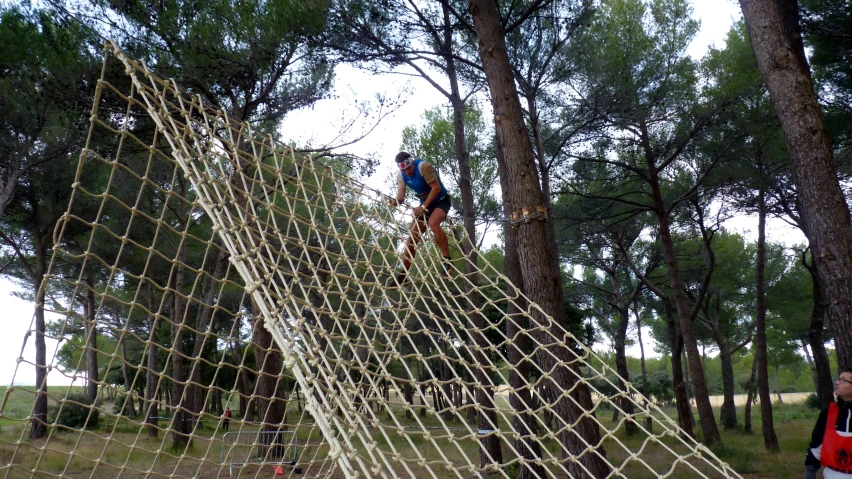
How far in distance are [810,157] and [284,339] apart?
266 centimetres

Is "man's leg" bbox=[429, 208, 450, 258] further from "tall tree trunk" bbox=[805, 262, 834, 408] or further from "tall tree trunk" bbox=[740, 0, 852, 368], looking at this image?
"tall tree trunk" bbox=[805, 262, 834, 408]

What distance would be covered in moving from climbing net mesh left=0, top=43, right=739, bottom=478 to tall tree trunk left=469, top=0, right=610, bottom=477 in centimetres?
3

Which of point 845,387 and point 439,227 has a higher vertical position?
point 439,227

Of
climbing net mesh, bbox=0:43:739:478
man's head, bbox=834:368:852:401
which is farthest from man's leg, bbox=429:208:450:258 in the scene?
man's head, bbox=834:368:852:401

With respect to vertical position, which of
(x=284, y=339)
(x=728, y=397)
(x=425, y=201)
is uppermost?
(x=425, y=201)

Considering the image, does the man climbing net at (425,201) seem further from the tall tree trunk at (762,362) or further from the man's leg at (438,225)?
the tall tree trunk at (762,362)

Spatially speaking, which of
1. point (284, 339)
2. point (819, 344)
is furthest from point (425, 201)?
point (819, 344)

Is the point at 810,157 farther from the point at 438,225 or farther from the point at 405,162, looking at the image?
the point at 405,162

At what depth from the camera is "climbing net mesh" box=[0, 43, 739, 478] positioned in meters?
2.33

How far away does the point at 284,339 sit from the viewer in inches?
80.3

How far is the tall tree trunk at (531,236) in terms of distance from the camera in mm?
3475

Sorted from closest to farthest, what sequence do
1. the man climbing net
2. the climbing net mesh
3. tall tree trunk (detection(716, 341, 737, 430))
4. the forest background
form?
the climbing net mesh, the man climbing net, the forest background, tall tree trunk (detection(716, 341, 737, 430))

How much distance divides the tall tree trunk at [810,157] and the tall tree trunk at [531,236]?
1.27 metres

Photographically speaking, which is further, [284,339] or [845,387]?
[845,387]
